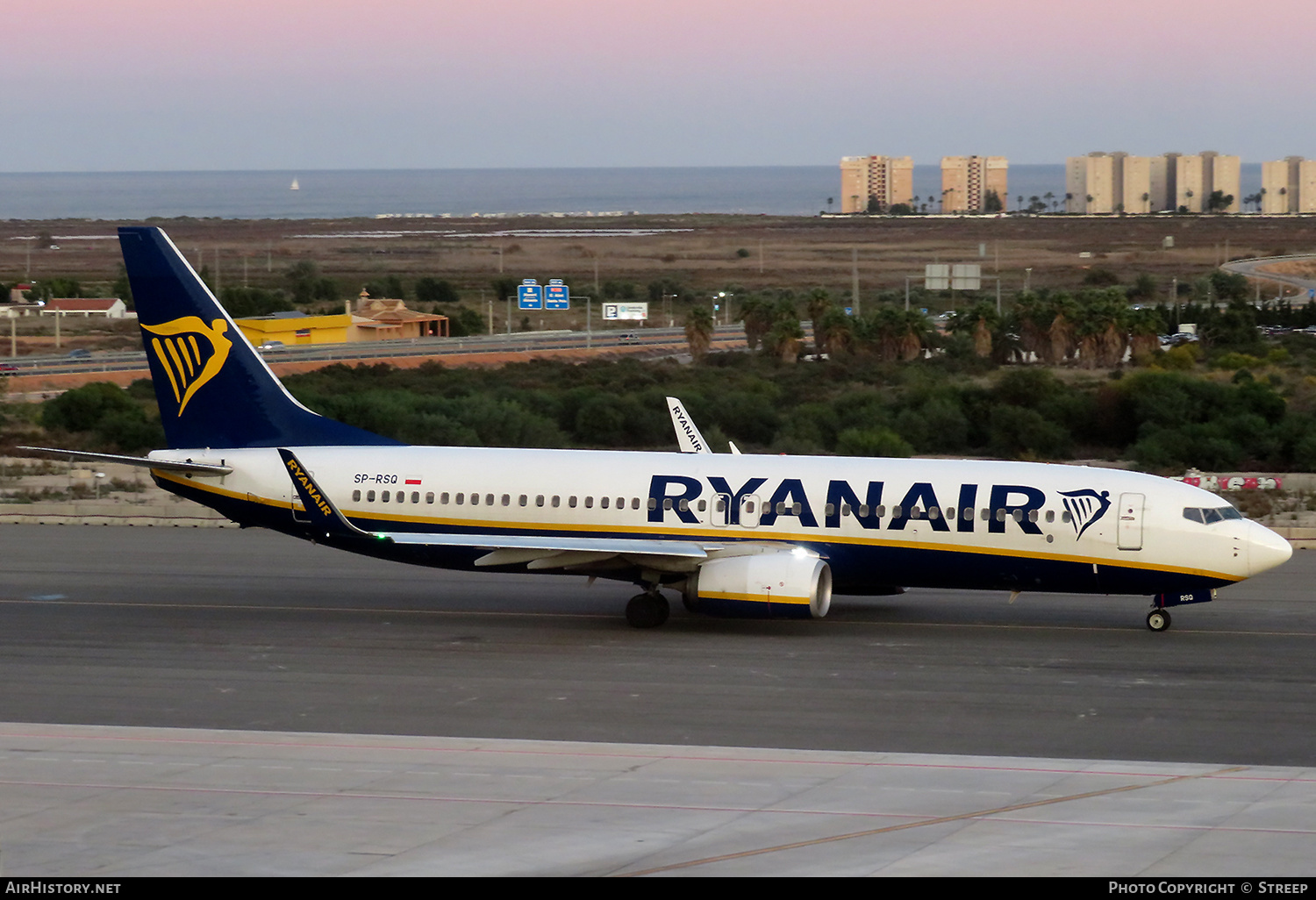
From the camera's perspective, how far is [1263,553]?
28.1 m

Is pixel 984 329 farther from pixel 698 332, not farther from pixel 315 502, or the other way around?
pixel 315 502

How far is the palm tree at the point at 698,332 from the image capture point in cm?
9500

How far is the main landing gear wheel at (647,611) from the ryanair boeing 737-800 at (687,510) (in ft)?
0.13

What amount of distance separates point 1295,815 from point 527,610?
17312mm

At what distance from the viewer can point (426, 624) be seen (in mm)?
30109

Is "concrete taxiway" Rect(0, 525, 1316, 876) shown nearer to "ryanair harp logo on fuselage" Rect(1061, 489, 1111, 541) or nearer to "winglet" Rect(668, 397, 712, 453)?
"ryanair harp logo on fuselage" Rect(1061, 489, 1111, 541)

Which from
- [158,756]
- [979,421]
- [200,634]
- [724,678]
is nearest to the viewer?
[158,756]

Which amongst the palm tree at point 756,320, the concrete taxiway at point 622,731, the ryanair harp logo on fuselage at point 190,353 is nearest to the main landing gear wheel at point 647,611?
the concrete taxiway at point 622,731

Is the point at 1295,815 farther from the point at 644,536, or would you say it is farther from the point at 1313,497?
the point at 1313,497

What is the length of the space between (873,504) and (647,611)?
4.61 metres

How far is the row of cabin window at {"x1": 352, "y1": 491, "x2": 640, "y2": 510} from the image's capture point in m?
30.3

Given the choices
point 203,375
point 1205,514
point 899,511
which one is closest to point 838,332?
point 203,375

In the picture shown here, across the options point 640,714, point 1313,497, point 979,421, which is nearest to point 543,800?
point 640,714

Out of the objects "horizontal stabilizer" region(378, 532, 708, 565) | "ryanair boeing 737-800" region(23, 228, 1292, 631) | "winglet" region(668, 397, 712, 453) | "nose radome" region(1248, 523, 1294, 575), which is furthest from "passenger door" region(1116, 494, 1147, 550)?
"winglet" region(668, 397, 712, 453)
